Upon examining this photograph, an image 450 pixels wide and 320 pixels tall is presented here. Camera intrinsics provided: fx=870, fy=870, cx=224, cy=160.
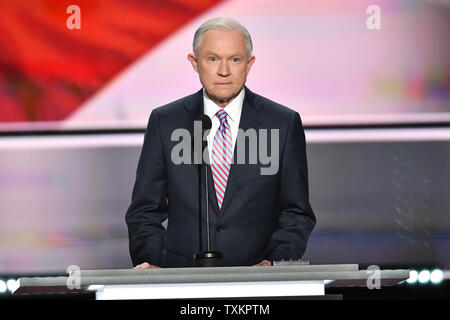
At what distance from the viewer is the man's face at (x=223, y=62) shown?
3.58 metres

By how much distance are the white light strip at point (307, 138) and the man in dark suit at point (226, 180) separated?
2.93 feet

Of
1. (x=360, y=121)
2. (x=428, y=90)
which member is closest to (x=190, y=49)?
(x=360, y=121)

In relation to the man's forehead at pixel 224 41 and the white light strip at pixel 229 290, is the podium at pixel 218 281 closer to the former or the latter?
the white light strip at pixel 229 290

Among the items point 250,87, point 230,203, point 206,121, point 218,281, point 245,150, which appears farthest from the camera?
point 250,87

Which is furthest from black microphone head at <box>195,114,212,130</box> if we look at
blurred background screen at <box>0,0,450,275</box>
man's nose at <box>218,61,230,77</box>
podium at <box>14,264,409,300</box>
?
blurred background screen at <box>0,0,450,275</box>

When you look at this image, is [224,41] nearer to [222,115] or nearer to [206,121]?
[222,115]

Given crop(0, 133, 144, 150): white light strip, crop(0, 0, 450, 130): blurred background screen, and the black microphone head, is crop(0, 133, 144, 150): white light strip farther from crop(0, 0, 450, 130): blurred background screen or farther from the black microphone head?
Result: the black microphone head

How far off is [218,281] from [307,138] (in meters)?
2.22

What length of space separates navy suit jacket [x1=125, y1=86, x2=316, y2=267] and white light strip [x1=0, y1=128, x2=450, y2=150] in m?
0.88

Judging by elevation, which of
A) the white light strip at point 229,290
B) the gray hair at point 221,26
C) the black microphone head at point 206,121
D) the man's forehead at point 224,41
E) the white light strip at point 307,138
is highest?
the gray hair at point 221,26

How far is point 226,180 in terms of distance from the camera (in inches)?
142

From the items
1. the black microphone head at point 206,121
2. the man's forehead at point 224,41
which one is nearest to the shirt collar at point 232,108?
the man's forehead at point 224,41

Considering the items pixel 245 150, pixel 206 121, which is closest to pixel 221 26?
pixel 245 150
